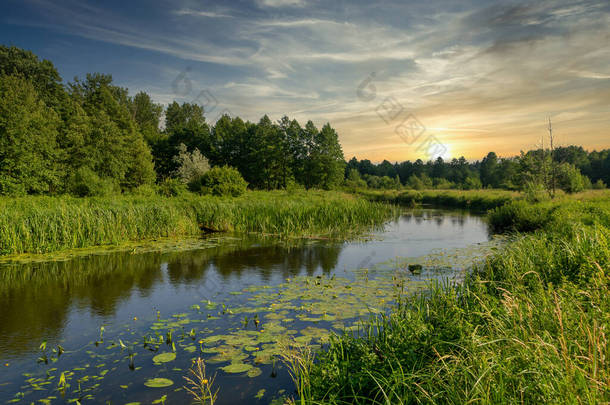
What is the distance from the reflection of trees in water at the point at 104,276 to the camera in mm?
6375

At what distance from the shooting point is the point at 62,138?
3186 centimetres

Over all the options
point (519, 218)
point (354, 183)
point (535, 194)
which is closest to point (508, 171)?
point (354, 183)

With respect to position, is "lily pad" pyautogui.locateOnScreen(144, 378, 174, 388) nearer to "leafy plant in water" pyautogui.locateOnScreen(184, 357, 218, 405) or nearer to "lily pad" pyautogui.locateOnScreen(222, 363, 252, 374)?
"leafy plant in water" pyautogui.locateOnScreen(184, 357, 218, 405)

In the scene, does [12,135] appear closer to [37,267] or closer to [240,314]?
[37,267]

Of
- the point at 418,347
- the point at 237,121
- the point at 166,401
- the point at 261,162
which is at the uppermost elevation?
the point at 237,121

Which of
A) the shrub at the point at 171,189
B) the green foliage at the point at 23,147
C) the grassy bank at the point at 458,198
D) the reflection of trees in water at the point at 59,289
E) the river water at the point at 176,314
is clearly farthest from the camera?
the grassy bank at the point at 458,198

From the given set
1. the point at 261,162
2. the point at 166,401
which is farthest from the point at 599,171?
the point at 166,401

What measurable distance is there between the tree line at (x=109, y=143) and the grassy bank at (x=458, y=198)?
9.76 m

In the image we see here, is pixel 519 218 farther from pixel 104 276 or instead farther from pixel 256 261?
pixel 104 276

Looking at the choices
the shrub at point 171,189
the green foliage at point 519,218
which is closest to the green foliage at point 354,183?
the shrub at point 171,189

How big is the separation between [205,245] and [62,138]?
89.5ft

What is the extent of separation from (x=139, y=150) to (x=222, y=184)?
20866 millimetres

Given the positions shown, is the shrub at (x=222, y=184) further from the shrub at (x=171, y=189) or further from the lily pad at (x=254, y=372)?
the lily pad at (x=254, y=372)

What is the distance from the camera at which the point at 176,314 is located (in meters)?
6.70
